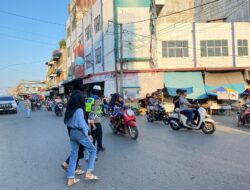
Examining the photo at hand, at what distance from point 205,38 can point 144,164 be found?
21848 mm

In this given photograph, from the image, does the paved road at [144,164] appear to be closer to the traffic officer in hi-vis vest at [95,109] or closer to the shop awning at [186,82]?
the traffic officer in hi-vis vest at [95,109]

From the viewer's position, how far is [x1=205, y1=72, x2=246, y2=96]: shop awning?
23.7 meters

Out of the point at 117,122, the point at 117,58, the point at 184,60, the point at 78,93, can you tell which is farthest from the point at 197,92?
the point at 78,93

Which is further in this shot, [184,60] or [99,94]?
[184,60]

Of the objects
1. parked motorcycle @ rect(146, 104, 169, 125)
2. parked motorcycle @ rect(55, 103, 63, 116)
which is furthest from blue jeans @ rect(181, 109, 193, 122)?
parked motorcycle @ rect(55, 103, 63, 116)

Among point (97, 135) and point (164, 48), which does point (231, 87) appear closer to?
point (164, 48)

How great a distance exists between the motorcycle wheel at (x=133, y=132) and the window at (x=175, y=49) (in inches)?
673

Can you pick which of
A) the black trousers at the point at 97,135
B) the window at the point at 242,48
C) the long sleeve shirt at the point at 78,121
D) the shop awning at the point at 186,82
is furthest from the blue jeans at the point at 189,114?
the window at the point at 242,48

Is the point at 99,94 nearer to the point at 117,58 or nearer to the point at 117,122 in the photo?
the point at 117,122

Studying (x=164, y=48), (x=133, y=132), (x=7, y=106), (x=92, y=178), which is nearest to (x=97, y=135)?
(x=133, y=132)

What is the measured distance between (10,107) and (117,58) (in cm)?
1015

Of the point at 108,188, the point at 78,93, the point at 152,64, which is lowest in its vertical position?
the point at 108,188

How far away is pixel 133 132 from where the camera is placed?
9.29m

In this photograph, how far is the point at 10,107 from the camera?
2430 centimetres
